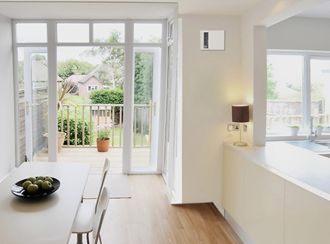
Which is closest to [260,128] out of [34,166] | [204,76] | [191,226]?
[204,76]

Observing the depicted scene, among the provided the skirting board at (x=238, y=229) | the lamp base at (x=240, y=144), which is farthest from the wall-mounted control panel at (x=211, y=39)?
the skirting board at (x=238, y=229)

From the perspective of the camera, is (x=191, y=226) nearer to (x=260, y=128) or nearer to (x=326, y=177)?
(x=260, y=128)

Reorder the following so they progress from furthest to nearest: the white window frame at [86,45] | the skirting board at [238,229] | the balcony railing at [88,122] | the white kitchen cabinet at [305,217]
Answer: the balcony railing at [88,122] → the white window frame at [86,45] → the skirting board at [238,229] → the white kitchen cabinet at [305,217]

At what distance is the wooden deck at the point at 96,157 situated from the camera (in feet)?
19.3

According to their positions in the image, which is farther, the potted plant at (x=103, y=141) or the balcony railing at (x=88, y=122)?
the balcony railing at (x=88, y=122)

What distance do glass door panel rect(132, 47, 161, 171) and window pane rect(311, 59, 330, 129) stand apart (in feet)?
7.90

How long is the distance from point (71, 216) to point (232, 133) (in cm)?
270

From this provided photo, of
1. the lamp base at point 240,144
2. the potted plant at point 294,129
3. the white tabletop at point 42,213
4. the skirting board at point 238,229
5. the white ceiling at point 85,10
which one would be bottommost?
the skirting board at point 238,229

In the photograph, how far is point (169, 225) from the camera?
3.76 metres

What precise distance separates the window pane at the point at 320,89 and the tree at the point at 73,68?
12.6 ft

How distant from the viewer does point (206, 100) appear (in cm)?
426

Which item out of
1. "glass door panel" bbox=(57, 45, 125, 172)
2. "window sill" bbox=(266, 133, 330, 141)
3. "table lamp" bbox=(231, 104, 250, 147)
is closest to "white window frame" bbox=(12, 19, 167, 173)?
"glass door panel" bbox=(57, 45, 125, 172)

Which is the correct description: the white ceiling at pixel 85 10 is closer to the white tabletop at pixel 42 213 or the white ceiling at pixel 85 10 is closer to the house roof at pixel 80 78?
the house roof at pixel 80 78

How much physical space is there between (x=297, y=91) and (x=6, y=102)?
450cm
